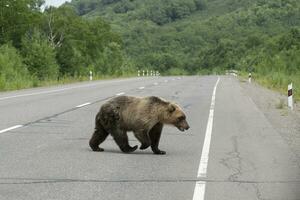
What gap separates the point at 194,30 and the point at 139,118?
153137mm

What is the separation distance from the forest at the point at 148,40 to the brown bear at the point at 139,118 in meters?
24.6

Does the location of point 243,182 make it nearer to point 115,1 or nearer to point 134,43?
point 134,43

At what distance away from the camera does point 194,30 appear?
162000 millimetres

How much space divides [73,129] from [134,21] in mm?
152555

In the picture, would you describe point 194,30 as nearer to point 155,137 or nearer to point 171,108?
point 155,137

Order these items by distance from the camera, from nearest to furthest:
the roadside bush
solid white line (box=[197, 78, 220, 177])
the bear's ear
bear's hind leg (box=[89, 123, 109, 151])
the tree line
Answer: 1. solid white line (box=[197, 78, 220, 177])
2. the bear's ear
3. bear's hind leg (box=[89, 123, 109, 151])
4. the roadside bush
5. the tree line

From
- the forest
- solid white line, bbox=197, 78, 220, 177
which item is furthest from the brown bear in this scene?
the forest

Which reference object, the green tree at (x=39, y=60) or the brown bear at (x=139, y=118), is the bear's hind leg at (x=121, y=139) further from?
the green tree at (x=39, y=60)

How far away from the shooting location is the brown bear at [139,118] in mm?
10359

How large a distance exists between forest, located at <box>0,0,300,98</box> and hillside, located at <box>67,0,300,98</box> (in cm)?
20

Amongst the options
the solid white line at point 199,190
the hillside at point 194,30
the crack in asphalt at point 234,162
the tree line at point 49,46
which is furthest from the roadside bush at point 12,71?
the hillside at point 194,30

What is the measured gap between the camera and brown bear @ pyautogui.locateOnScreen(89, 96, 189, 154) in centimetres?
1036

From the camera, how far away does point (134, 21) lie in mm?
165250

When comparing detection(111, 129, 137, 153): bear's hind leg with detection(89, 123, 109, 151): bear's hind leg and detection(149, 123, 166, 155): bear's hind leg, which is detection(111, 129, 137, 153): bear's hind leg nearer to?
detection(89, 123, 109, 151): bear's hind leg
